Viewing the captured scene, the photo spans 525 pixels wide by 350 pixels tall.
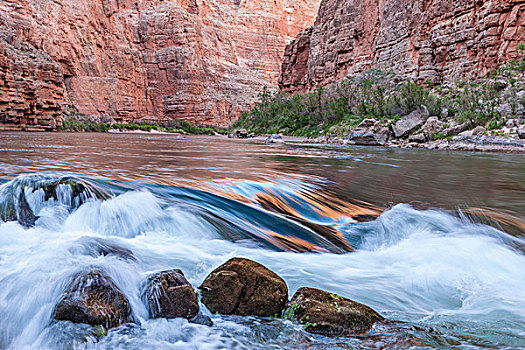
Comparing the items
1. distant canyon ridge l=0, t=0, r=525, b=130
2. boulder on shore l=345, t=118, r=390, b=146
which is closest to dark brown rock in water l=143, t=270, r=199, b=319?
boulder on shore l=345, t=118, r=390, b=146

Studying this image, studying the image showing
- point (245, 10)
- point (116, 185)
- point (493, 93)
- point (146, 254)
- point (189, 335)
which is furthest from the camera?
point (245, 10)

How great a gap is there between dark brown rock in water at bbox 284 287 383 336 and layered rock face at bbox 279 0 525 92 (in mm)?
30253

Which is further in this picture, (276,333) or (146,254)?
(146,254)

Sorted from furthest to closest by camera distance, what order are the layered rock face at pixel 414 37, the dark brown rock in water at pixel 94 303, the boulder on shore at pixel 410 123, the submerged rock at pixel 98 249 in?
the layered rock face at pixel 414 37, the boulder on shore at pixel 410 123, the submerged rock at pixel 98 249, the dark brown rock in water at pixel 94 303

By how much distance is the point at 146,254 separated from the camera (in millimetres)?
3521

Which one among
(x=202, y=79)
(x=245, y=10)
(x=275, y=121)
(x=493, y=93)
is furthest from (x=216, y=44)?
(x=493, y=93)

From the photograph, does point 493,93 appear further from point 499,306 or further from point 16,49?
point 16,49

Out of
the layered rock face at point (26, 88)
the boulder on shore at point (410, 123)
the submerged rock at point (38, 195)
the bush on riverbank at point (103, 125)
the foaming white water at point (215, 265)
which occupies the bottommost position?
the foaming white water at point (215, 265)

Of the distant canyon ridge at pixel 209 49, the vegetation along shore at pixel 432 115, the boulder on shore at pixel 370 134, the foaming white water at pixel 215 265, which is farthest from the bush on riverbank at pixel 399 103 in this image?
the foaming white water at pixel 215 265

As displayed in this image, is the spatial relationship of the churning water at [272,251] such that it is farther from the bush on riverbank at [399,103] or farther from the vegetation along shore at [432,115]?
the bush on riverbank at [399,103]

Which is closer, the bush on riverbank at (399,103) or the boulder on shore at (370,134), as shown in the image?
the bush on riverbank at (399,103)

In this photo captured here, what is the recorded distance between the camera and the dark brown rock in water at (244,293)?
2.55 meters

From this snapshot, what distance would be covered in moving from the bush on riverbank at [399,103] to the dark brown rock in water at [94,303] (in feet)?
72.1

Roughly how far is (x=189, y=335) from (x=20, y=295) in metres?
1.27
